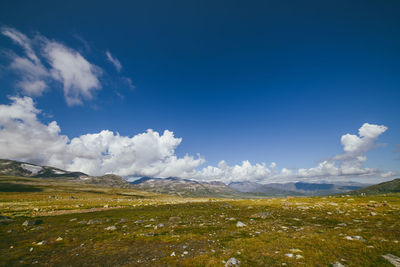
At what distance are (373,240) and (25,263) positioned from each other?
70.8ft

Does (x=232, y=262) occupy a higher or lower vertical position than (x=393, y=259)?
lower

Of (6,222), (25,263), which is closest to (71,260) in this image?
(25,263)

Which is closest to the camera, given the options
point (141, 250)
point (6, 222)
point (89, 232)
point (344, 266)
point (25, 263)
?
point (344, 266)

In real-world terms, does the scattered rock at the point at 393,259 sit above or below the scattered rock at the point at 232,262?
above

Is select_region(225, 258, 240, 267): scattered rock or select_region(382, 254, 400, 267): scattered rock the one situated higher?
select_region(382, 254, 400, 267): scattered rock

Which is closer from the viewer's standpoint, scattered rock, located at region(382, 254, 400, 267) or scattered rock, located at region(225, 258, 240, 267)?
scattered rock, located at region(382, 254, 400, 267)

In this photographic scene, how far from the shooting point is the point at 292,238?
39.2ft

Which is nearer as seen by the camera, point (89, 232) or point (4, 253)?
point (4, 253)

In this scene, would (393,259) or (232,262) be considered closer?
(393,259)

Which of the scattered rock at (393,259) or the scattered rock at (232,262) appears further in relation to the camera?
the scattered rock at (232,262)

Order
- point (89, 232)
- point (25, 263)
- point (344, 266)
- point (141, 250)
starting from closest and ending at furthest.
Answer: point (344, 266)
point (25, 263)
point (141, 250)
point (89, 232)

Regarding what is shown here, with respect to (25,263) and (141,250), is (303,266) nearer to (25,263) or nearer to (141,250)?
(141,250)

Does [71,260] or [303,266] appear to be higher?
[303,266]

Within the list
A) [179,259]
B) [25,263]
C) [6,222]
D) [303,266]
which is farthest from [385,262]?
[6,222]
